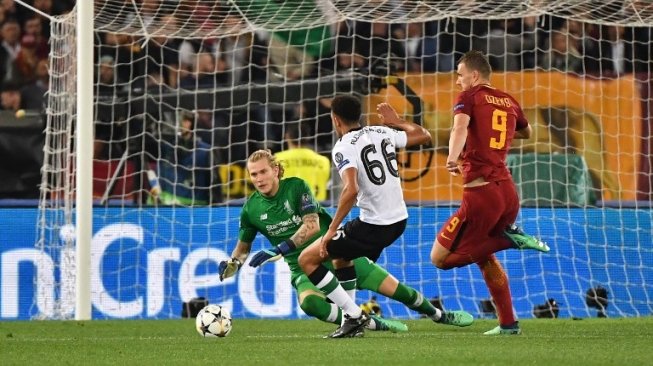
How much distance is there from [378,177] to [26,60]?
7403 mm

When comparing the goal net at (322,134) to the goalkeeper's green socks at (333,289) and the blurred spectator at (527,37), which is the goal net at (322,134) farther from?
the goalkeeper's green socks at (333,289)

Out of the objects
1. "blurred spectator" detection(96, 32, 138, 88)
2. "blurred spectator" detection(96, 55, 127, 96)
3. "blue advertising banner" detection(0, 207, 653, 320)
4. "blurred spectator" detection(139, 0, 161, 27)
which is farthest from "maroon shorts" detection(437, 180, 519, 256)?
"blurred spectator" detection(96, 32, 138, 88)

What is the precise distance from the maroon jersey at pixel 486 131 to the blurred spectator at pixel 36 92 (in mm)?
6936

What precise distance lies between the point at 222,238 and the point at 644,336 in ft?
17.0

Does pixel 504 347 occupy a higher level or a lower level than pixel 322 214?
lower

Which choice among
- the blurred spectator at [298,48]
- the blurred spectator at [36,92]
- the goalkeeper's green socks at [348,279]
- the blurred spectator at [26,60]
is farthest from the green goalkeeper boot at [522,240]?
the blurred spectator at [26,60]

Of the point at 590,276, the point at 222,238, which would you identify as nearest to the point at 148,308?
the point at 222,238

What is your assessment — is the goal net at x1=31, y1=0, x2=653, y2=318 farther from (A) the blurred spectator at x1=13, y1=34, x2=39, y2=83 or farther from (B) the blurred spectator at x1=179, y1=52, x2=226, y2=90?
(A) the blurred spectator at x1=13, y1=34, x2=39, y2=83

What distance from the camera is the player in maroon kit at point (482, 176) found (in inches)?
338

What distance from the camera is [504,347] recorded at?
7.52 meters

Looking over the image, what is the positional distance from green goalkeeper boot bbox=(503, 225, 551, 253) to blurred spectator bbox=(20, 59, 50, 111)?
7090 millimetres

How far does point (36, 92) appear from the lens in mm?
14656

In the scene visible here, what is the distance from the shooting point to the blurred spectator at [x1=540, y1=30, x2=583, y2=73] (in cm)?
1416

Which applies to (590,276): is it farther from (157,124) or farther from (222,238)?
(157,124)
